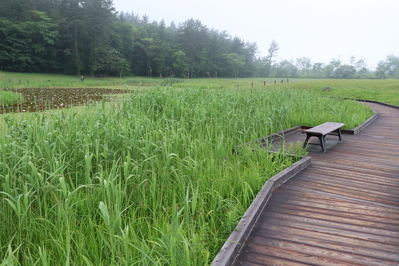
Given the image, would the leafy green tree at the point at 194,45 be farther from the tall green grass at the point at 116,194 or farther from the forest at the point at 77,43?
Result: the tall green grass at the point at 116,194

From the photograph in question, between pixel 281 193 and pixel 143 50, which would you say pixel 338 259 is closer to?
pixel 281 193

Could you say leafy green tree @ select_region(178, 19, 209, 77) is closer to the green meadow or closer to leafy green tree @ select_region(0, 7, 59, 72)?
leafy green tree @ select_region(0, 7, 59, 72)

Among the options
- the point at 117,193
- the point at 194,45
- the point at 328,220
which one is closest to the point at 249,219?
the point at 328,220

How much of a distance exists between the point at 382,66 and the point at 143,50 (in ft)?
259

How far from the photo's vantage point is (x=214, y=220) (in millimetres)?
2840

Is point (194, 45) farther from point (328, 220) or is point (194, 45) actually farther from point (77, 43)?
point (328, 220)

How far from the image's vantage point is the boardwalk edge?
2191 millimetres

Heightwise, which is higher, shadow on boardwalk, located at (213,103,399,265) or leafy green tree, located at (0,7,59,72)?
leafy green tree, located at (0,7,59,72)

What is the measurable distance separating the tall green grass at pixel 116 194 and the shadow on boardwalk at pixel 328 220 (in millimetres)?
274

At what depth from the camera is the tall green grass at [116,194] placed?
2135 millimetres

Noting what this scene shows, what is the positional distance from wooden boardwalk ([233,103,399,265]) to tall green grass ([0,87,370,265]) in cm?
34

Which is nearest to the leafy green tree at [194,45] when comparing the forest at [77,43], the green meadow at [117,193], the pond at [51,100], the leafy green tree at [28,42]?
the forest at [77,43]

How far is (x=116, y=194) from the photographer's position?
2320 millimetres

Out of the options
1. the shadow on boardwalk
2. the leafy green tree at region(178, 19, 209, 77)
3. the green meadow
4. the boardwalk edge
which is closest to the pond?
the green meadow
